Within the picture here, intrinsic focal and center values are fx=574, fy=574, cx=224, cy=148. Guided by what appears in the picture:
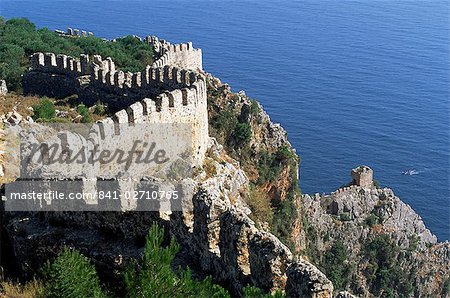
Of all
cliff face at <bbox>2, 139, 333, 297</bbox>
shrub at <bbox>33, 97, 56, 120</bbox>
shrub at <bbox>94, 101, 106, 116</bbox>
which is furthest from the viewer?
shrub at <bbox>94, 101, 106, 116</bbox>

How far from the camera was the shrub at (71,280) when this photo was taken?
8.62 metres

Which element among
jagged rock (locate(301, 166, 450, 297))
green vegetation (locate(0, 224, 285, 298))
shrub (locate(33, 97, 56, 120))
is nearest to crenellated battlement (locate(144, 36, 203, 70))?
shrub (locate(33, 97, 56, 120))

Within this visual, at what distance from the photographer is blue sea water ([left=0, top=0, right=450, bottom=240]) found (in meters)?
71.4

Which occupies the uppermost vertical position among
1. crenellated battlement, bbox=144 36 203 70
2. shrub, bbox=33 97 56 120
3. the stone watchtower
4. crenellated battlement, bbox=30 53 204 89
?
crenellated battlement, bbox=144 36 203 70

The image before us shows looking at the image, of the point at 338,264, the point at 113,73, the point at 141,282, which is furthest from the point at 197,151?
the point at 338,264

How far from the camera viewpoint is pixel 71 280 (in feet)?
28.6

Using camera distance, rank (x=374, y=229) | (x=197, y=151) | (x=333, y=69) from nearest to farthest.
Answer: (x=197, y=151) < (x=374, y=229) < (x=333, y=69)

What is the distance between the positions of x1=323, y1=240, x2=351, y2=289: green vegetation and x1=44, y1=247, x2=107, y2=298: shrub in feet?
115

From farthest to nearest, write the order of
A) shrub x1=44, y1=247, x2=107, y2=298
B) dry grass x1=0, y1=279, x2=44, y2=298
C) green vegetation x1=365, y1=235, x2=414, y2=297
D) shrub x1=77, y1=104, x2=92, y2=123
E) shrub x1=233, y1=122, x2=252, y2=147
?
green vegetation x1=365, y1=235, x2=414, y2=297 → shrub x1=233, y1=122, x2=252, y2=147 → shrub x1=77, y1=104, x2=92, y2=123 → dry grass x1=0, y1=279, x2=44, y2=298 → shrub x1=44, y1=247, x2=107, y2=298

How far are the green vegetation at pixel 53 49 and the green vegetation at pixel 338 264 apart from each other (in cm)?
2124

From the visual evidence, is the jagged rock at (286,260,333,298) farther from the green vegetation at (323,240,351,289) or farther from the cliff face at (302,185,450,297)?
the cliff face at (302,185,450,297)

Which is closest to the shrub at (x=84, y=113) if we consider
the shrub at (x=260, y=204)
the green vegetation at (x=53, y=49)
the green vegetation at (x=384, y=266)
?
the green vegetation at (x=53, y=49)

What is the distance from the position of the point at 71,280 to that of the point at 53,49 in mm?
23675

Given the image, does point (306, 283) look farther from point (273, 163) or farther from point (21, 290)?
point (273, 163)
